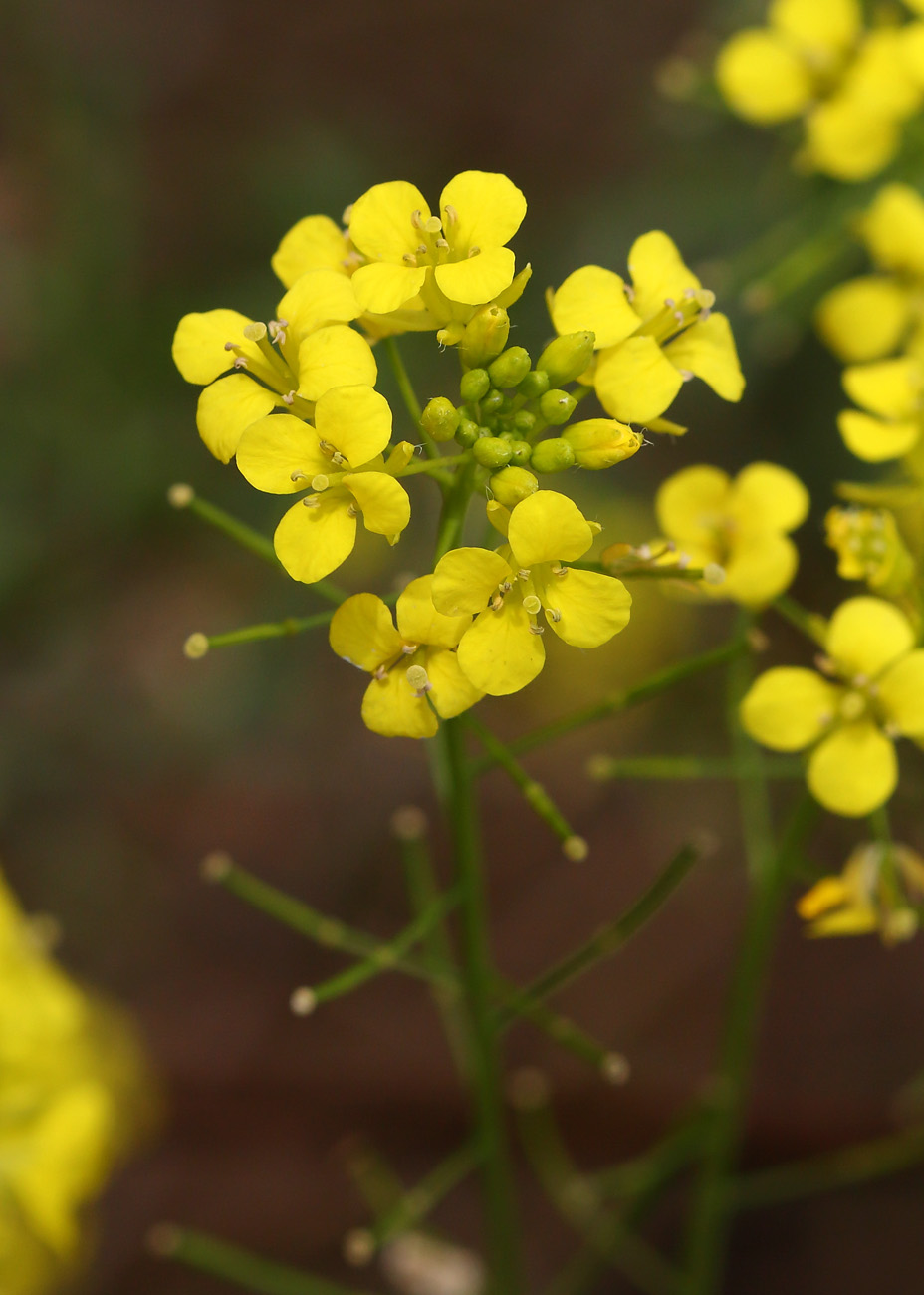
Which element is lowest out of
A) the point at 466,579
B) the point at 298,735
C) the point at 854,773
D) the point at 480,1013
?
the point at 298,735

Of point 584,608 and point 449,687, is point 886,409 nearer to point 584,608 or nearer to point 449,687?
point 584,608

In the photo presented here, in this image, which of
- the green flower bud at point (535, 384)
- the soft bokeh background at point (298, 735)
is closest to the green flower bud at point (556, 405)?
the green flower bud at point (535, 384)

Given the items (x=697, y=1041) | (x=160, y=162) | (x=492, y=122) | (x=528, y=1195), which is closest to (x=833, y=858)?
(x=697, y=1041)

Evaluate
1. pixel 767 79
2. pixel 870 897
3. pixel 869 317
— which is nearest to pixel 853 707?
pixel 870 897

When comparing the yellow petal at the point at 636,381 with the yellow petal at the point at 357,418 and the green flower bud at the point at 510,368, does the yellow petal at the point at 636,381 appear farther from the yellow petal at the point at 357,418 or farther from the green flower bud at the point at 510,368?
the yellow petal at the point at 357,418

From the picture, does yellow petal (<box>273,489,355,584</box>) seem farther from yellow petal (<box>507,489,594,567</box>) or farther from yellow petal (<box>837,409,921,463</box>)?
yellow petal (<box>837,409,921,463</box>)

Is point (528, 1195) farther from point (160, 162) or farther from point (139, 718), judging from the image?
point (160, 162)

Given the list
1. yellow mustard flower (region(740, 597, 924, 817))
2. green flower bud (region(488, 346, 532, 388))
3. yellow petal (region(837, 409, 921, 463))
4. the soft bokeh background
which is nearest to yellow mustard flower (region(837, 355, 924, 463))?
yellow petal (region(837, 409, 921, 463))
